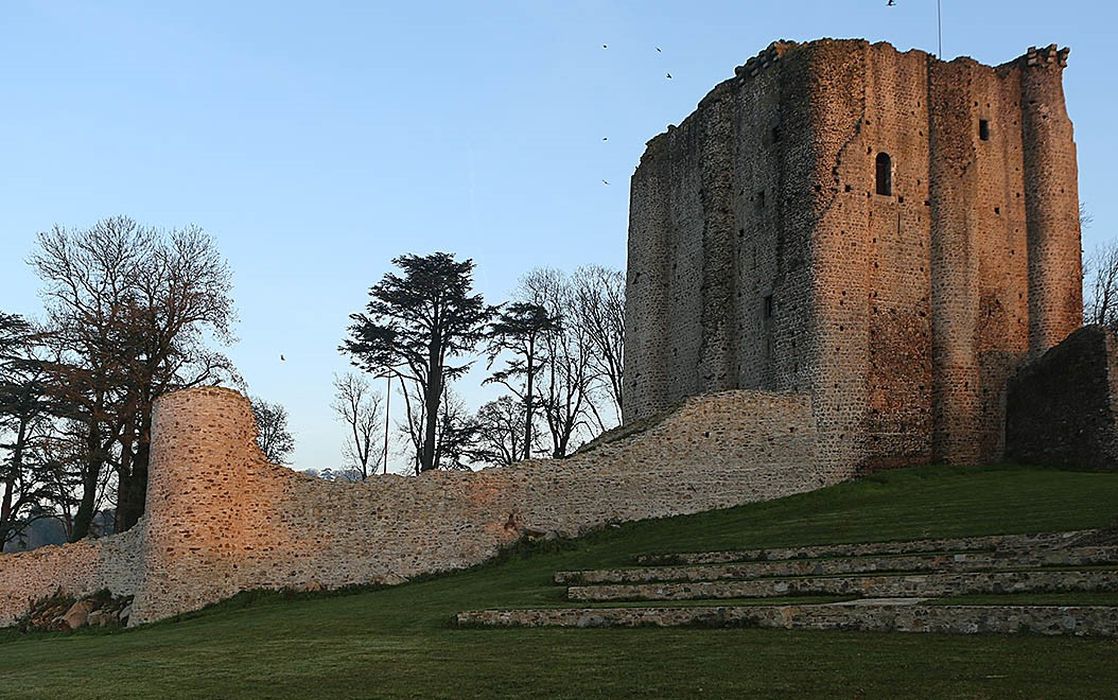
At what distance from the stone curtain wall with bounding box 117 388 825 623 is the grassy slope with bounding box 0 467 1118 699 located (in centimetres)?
81

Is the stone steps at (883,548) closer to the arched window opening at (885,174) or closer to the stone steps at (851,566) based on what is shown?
the stone steps at (851,566)

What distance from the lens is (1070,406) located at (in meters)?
28.3

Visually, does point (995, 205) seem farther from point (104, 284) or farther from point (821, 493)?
point (104, 284)

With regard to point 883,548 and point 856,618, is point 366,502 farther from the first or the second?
point 856,618

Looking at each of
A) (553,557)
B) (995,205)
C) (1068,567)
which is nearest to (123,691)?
(1068,567)

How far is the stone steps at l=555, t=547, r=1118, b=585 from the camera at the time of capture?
46.0ft

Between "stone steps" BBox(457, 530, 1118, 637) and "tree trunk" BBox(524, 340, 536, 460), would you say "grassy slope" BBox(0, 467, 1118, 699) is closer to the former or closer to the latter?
"stone steps" BBox(457, 530, 1118, 637)

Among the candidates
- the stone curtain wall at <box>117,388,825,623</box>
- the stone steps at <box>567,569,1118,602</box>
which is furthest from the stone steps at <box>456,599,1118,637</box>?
the stone curtain wall at <box>117,388,825,623</box>

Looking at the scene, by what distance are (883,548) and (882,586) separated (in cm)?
395

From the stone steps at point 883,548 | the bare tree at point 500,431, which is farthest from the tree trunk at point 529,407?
the stone steps at point 883,548

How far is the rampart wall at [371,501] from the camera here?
81.6 feet

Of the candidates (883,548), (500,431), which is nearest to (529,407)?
(500,431)

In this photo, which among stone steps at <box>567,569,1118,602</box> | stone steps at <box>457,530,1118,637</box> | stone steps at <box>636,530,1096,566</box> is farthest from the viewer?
stone steps at <box>636,530,1096,566</box>

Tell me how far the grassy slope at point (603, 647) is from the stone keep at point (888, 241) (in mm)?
3800
